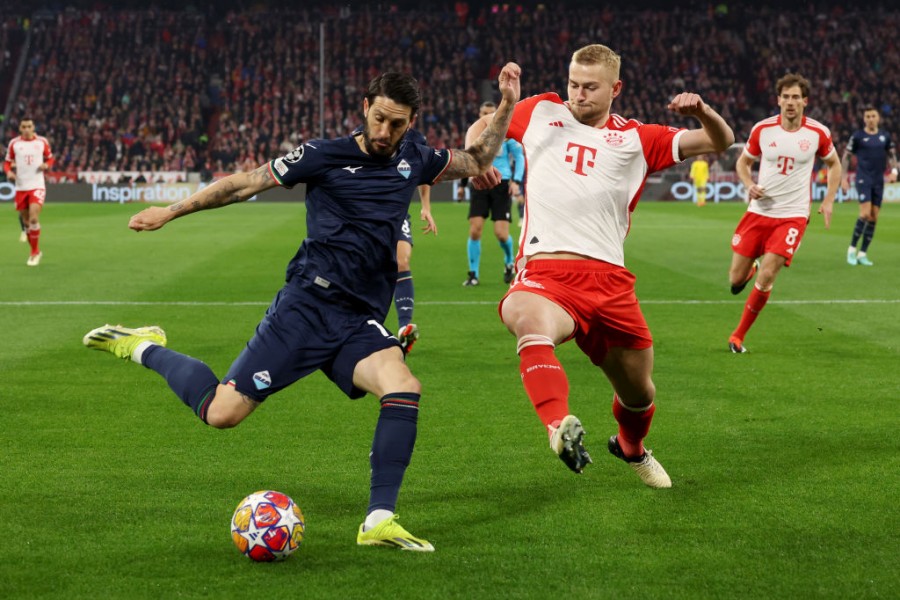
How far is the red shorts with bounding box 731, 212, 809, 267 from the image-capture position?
31.5 feet

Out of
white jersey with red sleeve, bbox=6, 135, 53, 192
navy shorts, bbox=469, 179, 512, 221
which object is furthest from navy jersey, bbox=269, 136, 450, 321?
white jersey with red sleeve, bbox=6, 135, 53, 192

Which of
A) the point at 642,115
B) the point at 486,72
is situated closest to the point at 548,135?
the point at 642,115

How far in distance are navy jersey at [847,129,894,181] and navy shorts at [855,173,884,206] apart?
0.12ft

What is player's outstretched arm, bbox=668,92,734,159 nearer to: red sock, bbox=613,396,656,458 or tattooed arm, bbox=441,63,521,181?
tattooed arm, bbox=441,63,521,181

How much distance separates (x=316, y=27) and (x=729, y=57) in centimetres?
1781

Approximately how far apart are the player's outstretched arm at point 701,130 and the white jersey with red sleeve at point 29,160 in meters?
14.8

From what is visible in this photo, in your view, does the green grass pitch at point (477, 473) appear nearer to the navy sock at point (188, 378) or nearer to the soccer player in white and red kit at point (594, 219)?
the navy sock at point (188, 378)

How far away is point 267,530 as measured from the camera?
430 cm

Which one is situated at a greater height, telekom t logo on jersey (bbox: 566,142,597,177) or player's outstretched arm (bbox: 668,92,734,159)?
player's outstretched arm (bbox: 668,92,734,159)

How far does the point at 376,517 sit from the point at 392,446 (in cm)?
28

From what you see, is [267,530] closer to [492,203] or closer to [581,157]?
[581,157]

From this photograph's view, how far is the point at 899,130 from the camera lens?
147ft

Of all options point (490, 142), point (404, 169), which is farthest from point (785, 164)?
point (404, 169)

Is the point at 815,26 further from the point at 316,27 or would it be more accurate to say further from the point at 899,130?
the point at 316,27
